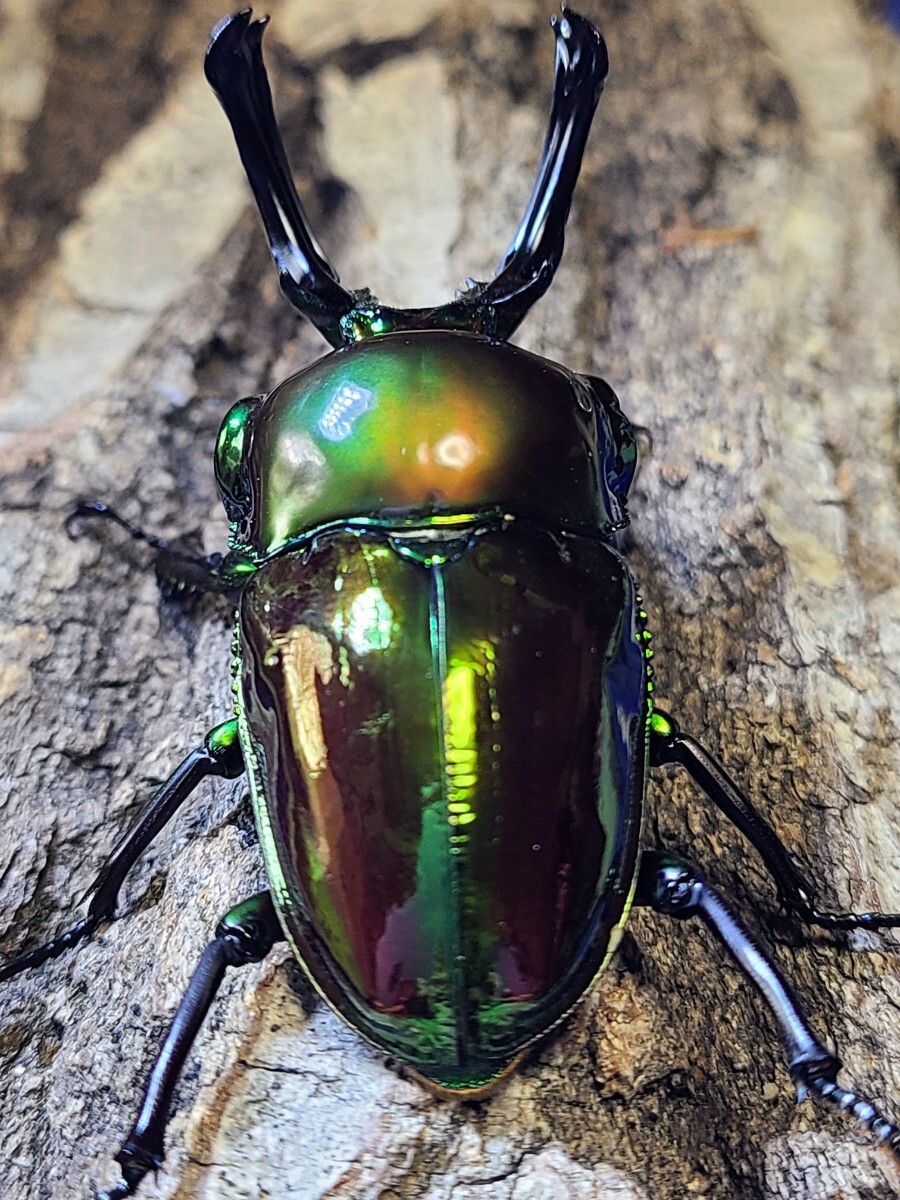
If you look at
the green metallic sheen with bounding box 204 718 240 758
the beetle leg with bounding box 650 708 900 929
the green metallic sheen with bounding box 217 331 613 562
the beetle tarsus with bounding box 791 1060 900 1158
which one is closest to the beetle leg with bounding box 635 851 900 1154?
the beetle tarsus with bounding box 791 1060 900 1158

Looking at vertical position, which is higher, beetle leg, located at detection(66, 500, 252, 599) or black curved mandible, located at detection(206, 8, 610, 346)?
black curved mandible, located at detection(206, 8, 610, 346)

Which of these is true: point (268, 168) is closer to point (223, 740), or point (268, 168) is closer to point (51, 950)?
point (223, 740)

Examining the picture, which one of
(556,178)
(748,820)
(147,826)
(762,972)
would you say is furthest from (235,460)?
(762,972)

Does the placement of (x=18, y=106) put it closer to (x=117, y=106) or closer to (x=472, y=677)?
(x=117, y=106)

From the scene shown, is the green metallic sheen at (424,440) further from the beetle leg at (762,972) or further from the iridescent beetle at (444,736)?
the beetle leg at (762,972)

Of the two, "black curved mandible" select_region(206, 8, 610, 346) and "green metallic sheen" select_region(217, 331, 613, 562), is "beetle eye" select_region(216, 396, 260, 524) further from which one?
"black curved mandible" select_region(206, 8, 610, 346)

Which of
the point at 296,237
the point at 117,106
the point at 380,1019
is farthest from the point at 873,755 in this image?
the point at 117,106

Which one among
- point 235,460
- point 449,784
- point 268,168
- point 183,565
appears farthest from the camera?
point 183,565

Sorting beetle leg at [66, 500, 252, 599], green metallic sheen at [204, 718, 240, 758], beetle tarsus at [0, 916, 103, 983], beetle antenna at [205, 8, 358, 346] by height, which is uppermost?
beetle antenna at [205, 8, 358, 346]
